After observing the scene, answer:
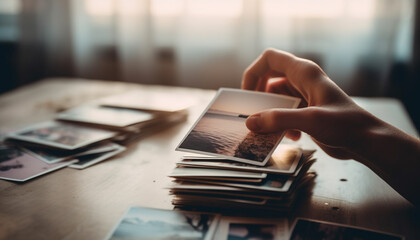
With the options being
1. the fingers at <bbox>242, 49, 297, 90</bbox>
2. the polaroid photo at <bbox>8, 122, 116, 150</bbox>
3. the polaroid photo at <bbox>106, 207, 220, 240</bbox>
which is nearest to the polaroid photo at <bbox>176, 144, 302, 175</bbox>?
the polaroid photo at <bbox>106, 207, 220, 240</bbox>

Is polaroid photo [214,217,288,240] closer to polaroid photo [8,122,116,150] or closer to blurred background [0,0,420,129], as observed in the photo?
polaroid photo [8,122,116,150]

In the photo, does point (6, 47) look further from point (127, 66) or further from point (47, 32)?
point (127, 66)

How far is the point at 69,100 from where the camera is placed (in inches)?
59.2

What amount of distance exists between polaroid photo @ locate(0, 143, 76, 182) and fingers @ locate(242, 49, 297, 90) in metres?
0.49

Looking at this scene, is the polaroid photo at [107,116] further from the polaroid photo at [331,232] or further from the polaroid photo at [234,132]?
the polaroid photo at [331,232]

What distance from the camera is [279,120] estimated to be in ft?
2.46

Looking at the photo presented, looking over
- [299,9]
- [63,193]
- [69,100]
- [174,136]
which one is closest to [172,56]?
[299,9]

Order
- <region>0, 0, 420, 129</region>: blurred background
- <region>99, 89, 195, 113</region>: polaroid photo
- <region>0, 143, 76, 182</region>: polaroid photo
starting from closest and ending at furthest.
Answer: <region>0, 143, 76, 182</region>: polaroid photo, <region>99, 89, 195, 113</region>: polaroid photo, <region>0, 0, 420, 129</region>: blurred background

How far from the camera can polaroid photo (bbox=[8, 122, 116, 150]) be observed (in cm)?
99

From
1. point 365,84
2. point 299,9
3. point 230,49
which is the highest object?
point 299,9

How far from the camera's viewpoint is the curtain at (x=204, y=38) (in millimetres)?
2182

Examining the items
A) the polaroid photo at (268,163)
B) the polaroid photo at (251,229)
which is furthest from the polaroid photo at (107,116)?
the polaroid photo at (251,229)

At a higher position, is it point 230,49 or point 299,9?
point 299,9

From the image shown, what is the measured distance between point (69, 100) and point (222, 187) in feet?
3.25
